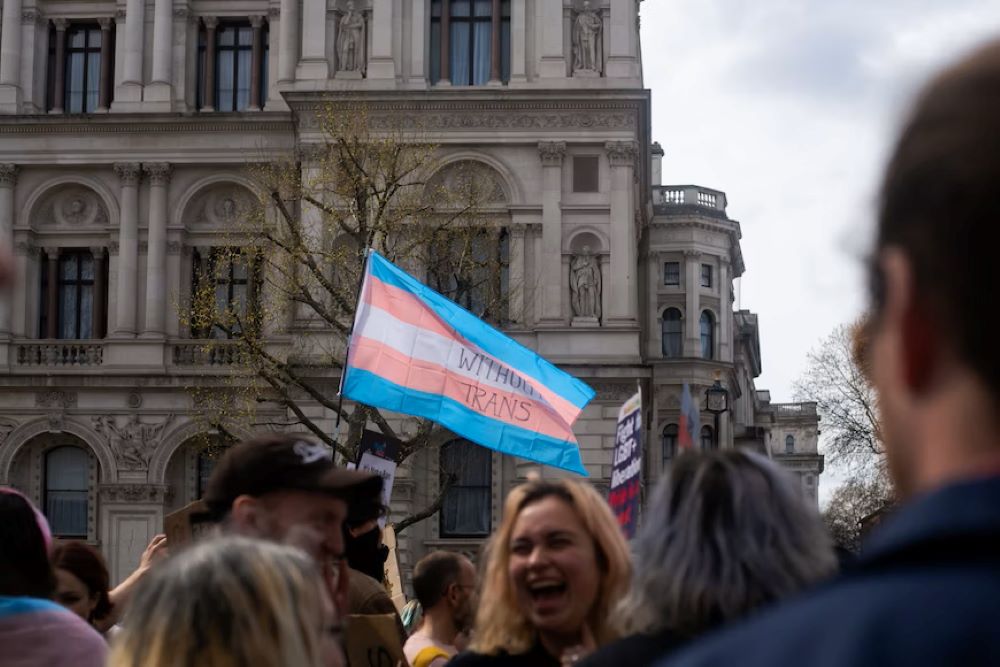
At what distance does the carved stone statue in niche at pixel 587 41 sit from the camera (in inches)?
1609

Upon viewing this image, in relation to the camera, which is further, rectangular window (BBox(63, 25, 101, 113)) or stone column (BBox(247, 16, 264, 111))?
rectangular window (BBox(63, 25, 101, 113))

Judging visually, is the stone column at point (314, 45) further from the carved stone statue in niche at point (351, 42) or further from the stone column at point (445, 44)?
the stone column at point (445, 44)

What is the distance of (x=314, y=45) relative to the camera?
136 feet

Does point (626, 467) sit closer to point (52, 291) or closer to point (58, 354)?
point (58, 354)

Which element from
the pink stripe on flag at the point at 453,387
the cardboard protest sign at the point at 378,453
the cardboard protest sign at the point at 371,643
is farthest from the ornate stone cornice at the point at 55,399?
the cardboard protest sign at the point at 371,643

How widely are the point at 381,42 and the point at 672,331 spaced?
14.4 metres

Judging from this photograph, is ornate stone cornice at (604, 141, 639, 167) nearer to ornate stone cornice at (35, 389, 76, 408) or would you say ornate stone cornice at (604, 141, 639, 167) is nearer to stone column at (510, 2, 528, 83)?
stone column at (510, 2, 528, 83)

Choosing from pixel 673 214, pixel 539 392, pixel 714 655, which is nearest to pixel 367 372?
pixel 539 392

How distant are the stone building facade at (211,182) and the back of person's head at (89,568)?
3157 cm

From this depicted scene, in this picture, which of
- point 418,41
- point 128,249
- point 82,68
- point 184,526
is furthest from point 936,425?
point 82,68

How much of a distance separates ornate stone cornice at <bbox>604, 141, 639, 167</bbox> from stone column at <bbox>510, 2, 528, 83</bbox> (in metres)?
2.50

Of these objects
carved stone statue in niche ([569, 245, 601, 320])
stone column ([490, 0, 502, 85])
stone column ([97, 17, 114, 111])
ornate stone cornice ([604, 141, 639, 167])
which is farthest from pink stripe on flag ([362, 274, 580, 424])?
stone column ([97, 17, 114, 111])

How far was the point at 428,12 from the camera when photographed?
41500mm

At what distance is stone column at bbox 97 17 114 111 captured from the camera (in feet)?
143
